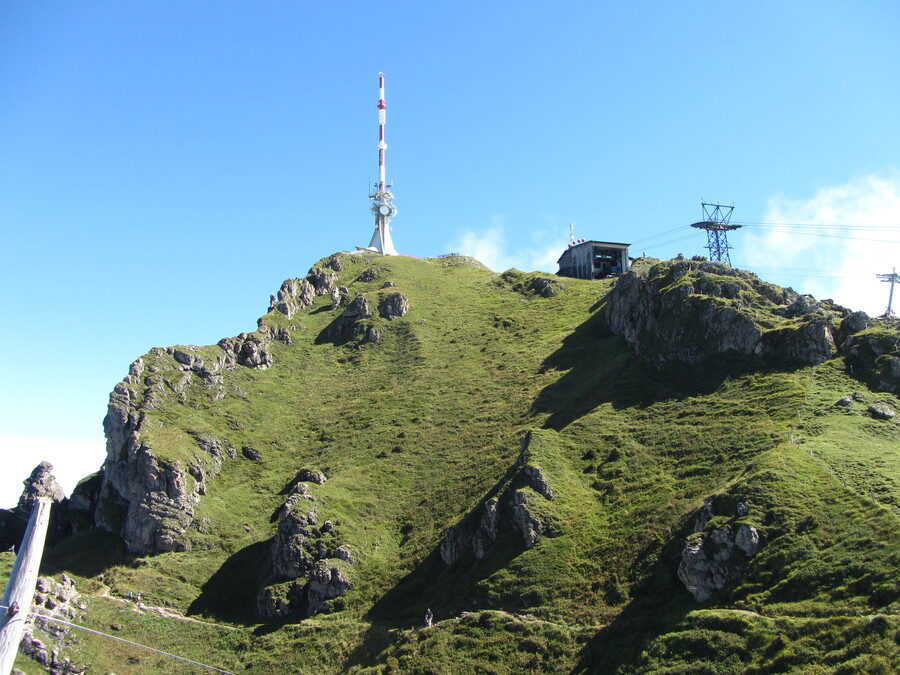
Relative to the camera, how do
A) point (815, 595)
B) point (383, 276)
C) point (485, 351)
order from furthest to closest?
point (383, 276), point (485, 351), point (815, 595)

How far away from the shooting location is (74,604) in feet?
249

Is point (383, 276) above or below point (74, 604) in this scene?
above

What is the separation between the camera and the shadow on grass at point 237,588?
253 ft

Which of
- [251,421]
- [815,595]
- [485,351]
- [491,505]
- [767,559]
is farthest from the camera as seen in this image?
[485,351]

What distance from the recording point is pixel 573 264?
539 feet

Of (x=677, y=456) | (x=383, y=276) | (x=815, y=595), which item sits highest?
(x=383, y=276)

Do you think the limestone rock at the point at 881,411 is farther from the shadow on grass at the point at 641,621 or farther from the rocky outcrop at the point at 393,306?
the rocky outcrop at the point at 393,306

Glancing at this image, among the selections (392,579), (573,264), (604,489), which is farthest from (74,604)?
(573,264)

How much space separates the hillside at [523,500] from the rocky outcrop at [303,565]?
26cm

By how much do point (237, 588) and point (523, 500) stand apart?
3294 centimetres

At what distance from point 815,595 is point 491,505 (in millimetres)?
30662

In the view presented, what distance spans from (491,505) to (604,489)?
1119cm

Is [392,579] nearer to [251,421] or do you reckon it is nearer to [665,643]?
[665,643]

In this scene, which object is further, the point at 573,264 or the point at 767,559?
the point at 573,264
